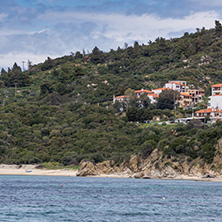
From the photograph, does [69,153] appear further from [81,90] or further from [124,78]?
[124,78]

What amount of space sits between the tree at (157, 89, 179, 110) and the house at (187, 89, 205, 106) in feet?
27.6

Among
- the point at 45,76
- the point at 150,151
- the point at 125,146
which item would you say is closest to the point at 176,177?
the point at 150,151

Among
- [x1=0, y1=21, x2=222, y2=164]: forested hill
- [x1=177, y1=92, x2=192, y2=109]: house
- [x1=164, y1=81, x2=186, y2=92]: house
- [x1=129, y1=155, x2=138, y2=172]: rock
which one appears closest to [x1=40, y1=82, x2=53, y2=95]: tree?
[x1=0, y1=21, x2=222, y2=164]: forested hill

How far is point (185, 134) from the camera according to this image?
93.8m

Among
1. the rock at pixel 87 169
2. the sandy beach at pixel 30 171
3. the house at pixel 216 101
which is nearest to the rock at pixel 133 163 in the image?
the rock at pixel 87 169

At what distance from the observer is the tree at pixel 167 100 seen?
5492 inches

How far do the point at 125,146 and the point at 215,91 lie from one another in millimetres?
47027

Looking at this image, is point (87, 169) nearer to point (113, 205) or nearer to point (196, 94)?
point (113, 205)

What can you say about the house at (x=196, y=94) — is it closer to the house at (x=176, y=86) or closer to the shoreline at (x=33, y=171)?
the house at (x=176, y=86)

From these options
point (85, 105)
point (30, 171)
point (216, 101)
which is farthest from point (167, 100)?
point (30, 171)

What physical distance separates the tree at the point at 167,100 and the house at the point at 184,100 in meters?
2.32

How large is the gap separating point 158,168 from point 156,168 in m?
0.70

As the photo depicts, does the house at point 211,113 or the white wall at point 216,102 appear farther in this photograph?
the white wall at point 216,102

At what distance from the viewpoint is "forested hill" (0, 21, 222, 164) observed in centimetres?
10525
